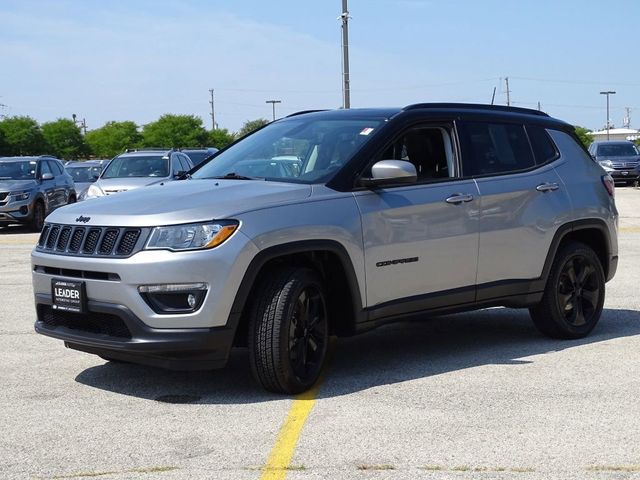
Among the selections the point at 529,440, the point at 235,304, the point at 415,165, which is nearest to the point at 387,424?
the point at 529,440

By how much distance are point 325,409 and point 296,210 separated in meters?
1.19

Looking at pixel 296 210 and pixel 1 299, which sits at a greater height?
pixel 296 210

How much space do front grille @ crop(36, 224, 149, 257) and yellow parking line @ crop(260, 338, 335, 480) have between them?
1.27 m

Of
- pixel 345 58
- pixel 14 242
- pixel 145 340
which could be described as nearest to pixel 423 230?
pixel 145 340

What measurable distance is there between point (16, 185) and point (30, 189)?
0.29m

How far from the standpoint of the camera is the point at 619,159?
37.7 metres

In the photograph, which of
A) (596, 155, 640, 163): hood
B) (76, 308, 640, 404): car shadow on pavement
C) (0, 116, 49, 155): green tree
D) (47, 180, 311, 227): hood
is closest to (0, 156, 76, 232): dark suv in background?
(76, 308, 640, 404): car shadow on pavement

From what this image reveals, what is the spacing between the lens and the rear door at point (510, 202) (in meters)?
7.27

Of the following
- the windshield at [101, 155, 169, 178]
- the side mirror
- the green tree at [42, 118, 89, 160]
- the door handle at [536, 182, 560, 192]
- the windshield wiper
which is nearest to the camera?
the side mirror

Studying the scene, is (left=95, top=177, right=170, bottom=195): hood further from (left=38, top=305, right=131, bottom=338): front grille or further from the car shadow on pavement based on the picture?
(left=38, top=305, right=131, bottom=338): front grille

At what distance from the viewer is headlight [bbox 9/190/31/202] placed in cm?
2120

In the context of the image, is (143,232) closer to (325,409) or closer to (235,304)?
(235,304)

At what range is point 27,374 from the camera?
6.82 metres

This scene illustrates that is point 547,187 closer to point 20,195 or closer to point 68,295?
point 68,295
